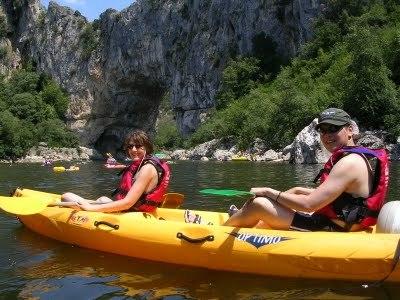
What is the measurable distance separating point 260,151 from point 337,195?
27424 millimetres

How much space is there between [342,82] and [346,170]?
25.9 m

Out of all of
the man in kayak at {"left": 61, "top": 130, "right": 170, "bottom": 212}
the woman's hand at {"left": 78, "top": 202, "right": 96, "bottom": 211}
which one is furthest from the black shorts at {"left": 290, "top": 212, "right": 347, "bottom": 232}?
the woman's hand at {"left": 78, "top": 202, "right": 96, "bottom": 211}

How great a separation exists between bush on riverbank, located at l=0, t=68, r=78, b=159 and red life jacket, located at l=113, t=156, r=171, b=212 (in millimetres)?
39024

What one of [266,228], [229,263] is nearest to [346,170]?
[266,228]

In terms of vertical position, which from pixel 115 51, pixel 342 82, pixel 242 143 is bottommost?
pixel 242 143

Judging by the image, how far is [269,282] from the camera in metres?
4.20

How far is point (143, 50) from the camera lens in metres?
52.4

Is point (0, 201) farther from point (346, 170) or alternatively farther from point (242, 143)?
point (242, 143)

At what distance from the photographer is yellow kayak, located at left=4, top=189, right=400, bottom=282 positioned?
13.0ft

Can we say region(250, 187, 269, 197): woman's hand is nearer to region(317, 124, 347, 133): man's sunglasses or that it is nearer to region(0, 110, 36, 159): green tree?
region(317, 124, 347, 133): man's sunglasses

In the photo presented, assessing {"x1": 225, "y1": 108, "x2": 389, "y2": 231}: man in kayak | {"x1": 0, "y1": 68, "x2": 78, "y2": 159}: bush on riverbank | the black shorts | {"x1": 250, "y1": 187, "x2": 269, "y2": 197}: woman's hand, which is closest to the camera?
{"x1": 225, "y1": 108, "x2": 389, "y2": 231}: man in kayak

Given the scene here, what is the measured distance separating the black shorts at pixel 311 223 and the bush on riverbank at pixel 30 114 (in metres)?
40.8

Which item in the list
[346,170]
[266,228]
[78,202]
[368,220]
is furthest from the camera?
[78,202]

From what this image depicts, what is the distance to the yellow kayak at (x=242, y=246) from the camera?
3.95m
